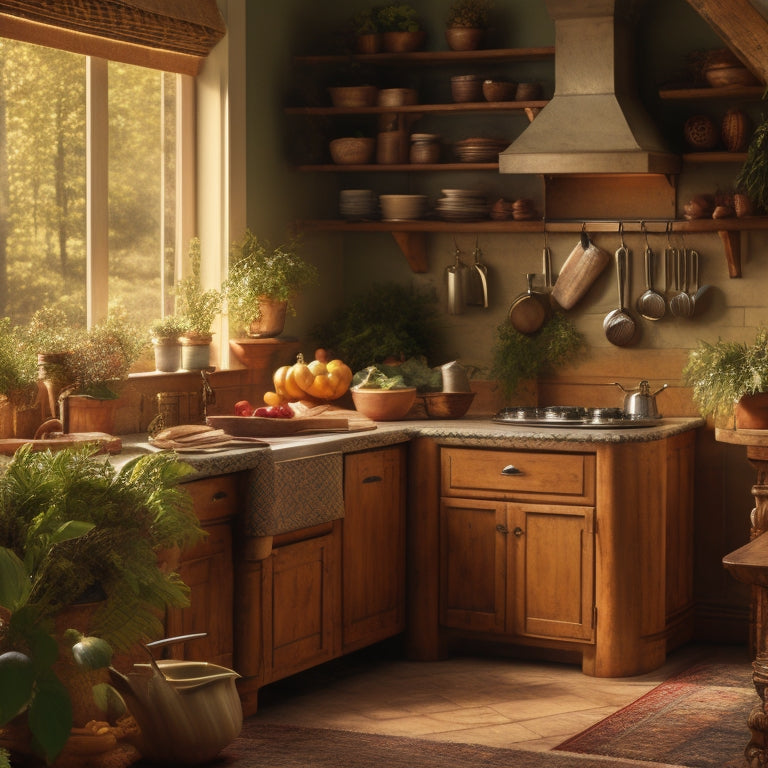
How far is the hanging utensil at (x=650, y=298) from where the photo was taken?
5250 millimetres

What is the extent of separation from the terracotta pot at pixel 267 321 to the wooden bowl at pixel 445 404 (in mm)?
654

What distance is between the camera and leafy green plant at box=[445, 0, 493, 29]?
17.4 ft

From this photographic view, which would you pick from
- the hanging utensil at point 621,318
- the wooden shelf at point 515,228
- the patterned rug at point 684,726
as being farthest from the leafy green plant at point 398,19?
the patterned rug at point 684,726

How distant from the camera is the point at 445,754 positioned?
366cm

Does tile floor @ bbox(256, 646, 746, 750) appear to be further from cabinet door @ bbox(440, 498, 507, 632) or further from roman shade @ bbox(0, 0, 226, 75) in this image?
roman shade @ bbox(0, 0, 226, 75)

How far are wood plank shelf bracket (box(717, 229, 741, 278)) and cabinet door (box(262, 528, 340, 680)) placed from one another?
1.92 metres

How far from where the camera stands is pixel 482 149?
5336mm

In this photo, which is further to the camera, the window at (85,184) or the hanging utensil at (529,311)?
the hanging utensil at (529,311)

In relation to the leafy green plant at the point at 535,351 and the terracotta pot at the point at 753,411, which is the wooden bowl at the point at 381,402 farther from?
the terracotta pot at the point at 753,411

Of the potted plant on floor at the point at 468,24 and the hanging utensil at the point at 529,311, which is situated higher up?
the potted plant on floor at the point at 468,24

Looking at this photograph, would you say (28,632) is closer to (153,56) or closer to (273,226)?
(153,56)

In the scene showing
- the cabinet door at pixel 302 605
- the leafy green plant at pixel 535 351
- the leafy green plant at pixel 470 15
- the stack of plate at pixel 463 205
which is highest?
the leafy green plant at pixel 470 15

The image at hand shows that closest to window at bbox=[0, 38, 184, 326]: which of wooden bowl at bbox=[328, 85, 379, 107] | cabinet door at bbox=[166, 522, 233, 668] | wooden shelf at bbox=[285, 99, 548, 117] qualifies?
wooden shelf at bbox=[285, 99, 548, 117]

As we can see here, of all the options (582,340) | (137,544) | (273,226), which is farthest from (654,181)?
(137,544)
